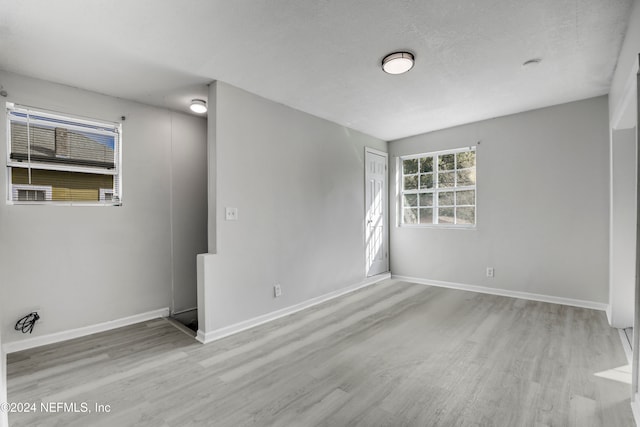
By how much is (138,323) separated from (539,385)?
149 inches

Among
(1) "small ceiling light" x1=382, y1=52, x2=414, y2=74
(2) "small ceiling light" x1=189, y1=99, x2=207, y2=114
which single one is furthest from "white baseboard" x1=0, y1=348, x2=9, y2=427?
(1) "small ceiling light" x1=382, y1=52, x2=414, y2=74

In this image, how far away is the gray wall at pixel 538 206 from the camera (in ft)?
11.6

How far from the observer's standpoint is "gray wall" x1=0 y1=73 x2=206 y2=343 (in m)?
2.68

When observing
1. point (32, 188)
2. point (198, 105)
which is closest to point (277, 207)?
point (198, 105)

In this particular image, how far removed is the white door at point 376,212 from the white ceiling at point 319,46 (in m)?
1.68

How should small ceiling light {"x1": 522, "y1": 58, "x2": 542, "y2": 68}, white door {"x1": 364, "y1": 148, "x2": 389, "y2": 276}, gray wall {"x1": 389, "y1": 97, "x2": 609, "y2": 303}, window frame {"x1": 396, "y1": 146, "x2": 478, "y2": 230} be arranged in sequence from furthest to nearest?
white door {"x1": 364, "y1": 148, "x2": 389, "y2": 276}, window frame {"x1": 396, "y1": 146, "x2": 478, "y2": 230}, gray wall {"x1": 389, "y1": 97, "x2": 609, "y2": 303}, small ceiling light {"x1": 522, "y1": 58, "x2": 542, "y2": 68}

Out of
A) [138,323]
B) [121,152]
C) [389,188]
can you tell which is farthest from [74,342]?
[389,188]

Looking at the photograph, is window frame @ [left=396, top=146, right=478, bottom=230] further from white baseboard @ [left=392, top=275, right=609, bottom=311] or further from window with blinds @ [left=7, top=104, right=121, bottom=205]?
window with blinds @ [left=7, top=104, right=121, bottom=205]

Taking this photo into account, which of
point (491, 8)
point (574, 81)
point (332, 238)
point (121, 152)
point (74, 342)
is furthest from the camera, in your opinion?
point (332, 238)

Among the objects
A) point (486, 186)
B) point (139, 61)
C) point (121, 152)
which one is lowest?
point (486, 186)

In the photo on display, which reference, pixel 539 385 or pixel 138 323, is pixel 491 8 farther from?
pixel 138 323

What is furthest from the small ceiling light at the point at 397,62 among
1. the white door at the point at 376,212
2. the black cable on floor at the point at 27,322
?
the black cable on floor at the point at 27,322

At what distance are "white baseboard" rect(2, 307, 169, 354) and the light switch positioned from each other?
1548mm

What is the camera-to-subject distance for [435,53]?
2.46 meters
